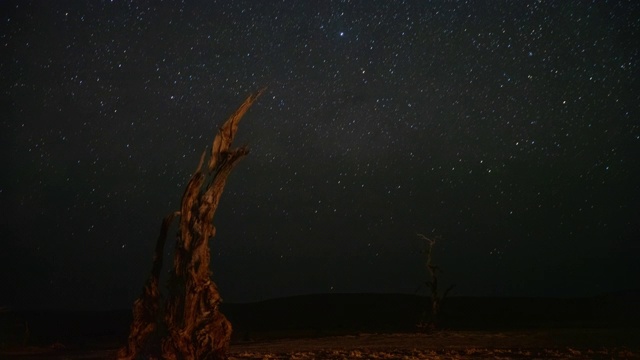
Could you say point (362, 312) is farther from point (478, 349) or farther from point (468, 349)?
point (468, 349)

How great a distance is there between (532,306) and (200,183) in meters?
65.6

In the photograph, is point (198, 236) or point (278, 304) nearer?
point (198, 236)

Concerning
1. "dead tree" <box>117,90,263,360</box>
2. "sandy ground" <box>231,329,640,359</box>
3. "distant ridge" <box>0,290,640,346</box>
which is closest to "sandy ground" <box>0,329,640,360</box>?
"sandy ground" <box>231,329,640,359</box>

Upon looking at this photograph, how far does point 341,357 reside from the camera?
1989cm

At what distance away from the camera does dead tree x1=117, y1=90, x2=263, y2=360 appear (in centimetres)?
1499

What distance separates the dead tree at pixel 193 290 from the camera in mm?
14992

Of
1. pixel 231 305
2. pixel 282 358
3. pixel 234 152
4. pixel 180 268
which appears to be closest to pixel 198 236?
pixel 180 268

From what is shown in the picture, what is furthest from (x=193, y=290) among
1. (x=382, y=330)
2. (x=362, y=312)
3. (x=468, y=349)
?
(x=362, y=312)

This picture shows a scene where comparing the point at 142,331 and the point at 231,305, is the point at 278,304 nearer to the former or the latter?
the point at 231,305

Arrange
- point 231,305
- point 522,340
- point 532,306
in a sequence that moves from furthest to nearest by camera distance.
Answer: point 231,305 → point 532,306 → point 522,340

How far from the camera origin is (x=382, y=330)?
4253cm

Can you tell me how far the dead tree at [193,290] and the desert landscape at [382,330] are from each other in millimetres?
4881

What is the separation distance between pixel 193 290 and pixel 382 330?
2914cm

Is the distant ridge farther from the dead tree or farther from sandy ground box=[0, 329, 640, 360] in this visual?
the dead tree
